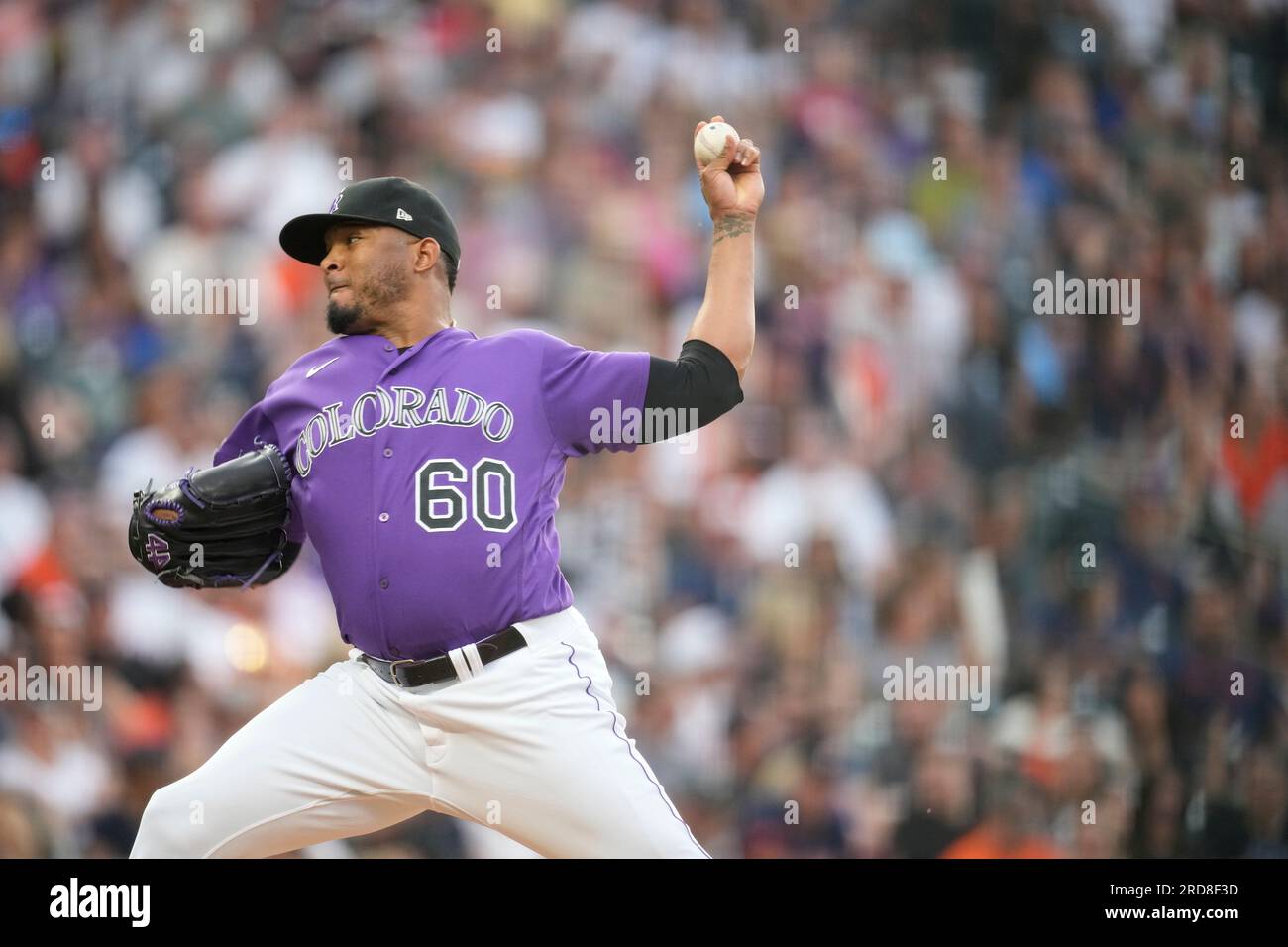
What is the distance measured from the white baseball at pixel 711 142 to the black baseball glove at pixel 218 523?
117 centimetres

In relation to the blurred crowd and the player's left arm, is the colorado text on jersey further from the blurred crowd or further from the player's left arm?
the blurred crowd

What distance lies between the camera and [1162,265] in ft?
23.3

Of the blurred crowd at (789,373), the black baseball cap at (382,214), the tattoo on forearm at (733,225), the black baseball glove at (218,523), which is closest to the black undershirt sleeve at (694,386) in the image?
the tattoo on forearm at (733,225)

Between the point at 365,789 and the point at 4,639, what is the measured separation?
319 centimetres

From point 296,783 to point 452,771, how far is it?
0.32 meters

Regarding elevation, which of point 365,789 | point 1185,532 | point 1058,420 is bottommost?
point 365,789

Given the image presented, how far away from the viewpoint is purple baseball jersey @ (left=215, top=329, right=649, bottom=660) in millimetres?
3215

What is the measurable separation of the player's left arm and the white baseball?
1 centimetres

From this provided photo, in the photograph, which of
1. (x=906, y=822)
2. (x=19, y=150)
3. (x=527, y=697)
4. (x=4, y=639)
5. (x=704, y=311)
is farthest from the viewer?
(x=19, y=150)

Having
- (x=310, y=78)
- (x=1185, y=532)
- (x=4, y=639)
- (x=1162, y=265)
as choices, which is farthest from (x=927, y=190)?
(x=4, y=639)

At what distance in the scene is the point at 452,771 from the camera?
3203 mm

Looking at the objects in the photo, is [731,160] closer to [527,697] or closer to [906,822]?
[527,697]

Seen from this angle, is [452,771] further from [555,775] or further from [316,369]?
[316,369]

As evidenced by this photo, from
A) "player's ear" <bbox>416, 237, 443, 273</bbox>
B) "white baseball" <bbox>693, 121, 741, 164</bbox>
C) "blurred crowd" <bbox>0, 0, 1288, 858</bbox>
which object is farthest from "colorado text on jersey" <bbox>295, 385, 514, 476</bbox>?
"blurred crowd" <bbox>0, 0, 1288, 858</bbox>
